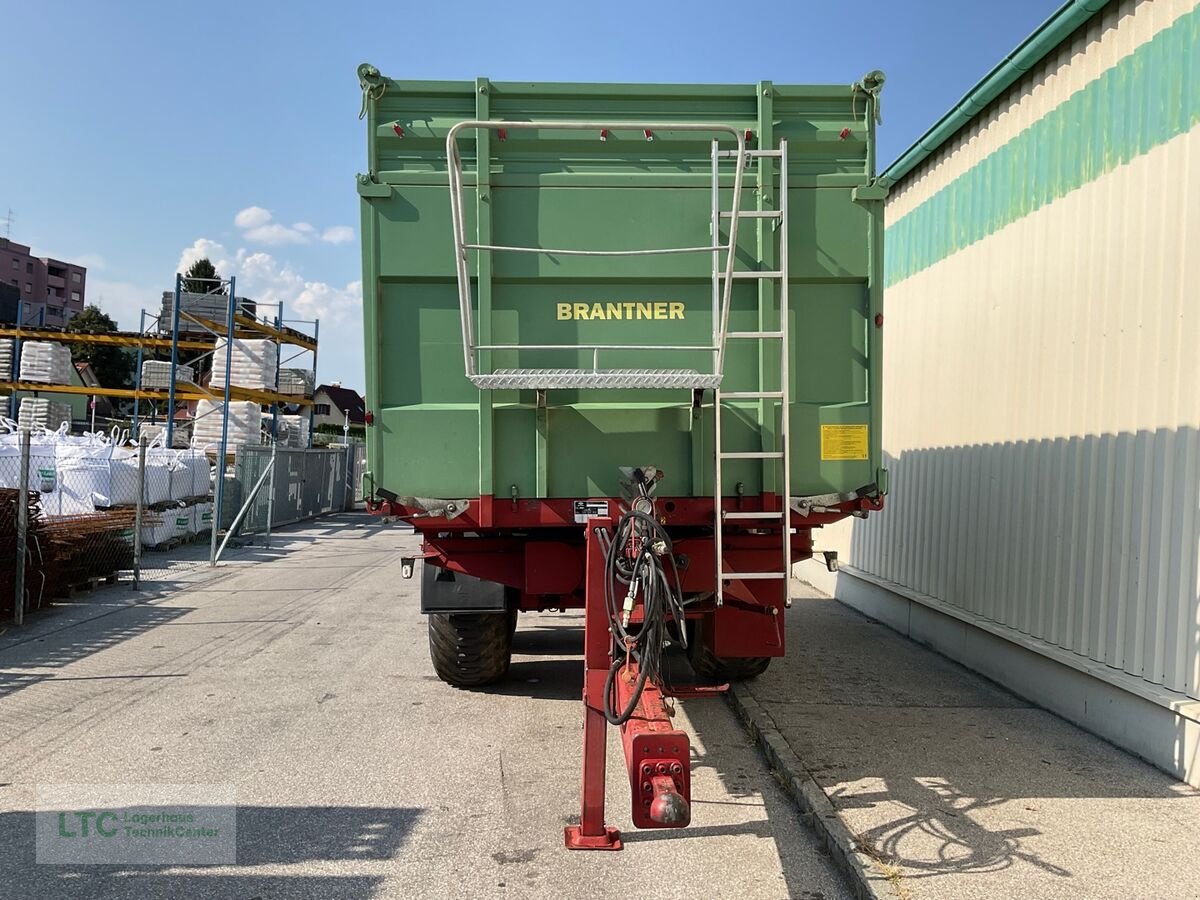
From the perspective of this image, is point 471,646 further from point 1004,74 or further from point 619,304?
point 1004,74

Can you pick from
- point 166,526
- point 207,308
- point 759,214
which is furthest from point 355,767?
point 207,308

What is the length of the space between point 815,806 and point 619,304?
8.99ft

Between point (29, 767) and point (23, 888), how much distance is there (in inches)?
61.4

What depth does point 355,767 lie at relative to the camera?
4.85 metres

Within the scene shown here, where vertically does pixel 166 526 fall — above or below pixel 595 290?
below

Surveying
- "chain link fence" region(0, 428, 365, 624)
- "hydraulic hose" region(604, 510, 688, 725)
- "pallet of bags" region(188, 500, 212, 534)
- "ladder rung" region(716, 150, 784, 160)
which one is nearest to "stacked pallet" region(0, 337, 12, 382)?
"chain link fence" region(0, 428, 365, 624)

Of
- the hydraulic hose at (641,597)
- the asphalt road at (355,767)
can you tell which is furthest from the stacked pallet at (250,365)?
the hydraulic hose at (641,597)

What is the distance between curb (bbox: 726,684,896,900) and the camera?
3.43 m

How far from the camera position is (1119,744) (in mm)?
5090

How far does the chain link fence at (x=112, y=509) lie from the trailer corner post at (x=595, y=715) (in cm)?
676

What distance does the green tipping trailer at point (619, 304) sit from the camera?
186 inches

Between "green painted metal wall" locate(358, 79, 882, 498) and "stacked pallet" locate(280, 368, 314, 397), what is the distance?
64.9ft

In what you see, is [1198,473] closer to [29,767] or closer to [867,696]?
[867,696]

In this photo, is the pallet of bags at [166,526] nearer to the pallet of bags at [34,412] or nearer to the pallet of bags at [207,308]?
the pallet of bags at [207,308]
